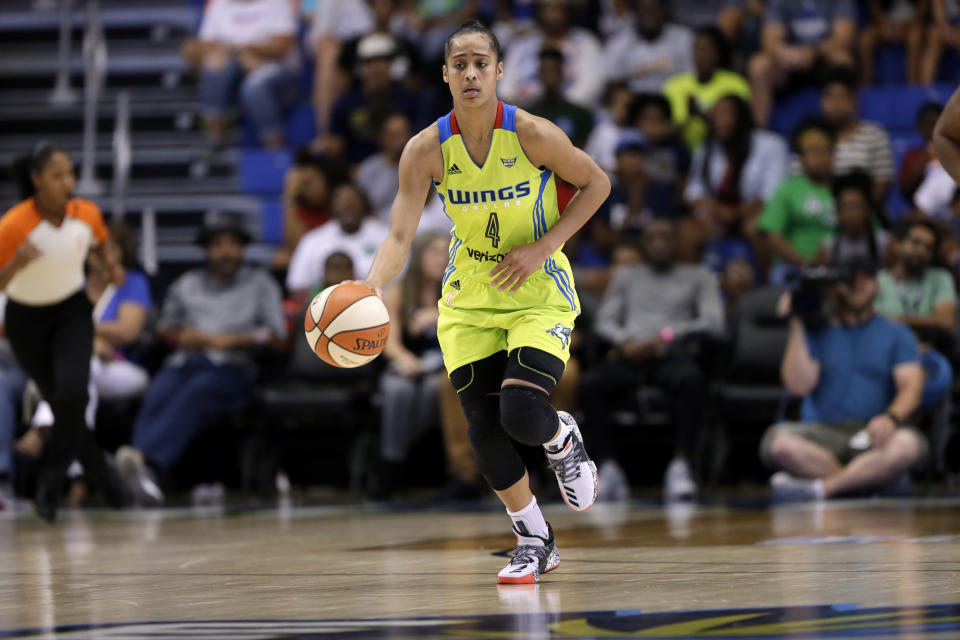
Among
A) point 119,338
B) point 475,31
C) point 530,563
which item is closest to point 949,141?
point 475,31

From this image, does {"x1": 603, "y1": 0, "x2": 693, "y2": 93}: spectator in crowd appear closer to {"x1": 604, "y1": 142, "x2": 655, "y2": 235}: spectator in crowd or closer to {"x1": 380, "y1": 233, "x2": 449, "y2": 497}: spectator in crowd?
{"x1": 604, "y1": 142, "x2": 655, "y2": 235}: spectator in crowd

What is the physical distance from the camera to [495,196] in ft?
16.5

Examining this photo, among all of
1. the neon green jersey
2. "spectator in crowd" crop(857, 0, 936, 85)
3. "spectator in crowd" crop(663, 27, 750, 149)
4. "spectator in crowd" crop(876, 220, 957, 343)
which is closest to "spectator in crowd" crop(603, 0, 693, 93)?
"spectator in crowd" crop(663, 27, 750, 149)

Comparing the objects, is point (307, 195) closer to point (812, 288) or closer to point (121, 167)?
point (121, 167)

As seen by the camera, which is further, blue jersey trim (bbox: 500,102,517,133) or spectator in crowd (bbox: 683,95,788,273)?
spectator in crowd (bbox: 683,95,788,273)

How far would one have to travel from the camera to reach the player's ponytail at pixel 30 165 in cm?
814

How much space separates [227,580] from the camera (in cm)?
511

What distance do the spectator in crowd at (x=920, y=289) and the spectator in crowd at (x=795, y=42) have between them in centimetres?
294

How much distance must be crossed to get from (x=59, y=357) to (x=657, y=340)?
391cm

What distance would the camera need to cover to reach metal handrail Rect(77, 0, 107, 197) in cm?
1308

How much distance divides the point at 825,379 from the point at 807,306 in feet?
1.57

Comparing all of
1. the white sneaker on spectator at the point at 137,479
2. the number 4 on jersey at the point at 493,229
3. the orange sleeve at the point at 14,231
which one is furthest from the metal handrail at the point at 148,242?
the number 4 on jersey at the point at 493,229

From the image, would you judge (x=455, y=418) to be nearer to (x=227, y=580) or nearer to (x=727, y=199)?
(x=727, y=199)

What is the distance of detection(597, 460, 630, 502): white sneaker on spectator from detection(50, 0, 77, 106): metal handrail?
24.9 ft
